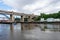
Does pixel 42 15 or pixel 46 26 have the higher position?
pixel 42 15

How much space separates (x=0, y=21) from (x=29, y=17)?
40.2m

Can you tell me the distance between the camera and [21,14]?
328ft

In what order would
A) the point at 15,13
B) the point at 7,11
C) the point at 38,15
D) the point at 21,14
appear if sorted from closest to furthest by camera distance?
the point at 7,11
the point at 15,13
the point at 21,14
the point at 38,15

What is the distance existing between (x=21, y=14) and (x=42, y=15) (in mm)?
28371

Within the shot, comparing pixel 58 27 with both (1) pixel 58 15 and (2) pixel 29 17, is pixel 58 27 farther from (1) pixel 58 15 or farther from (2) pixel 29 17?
(2) pixel 29 17

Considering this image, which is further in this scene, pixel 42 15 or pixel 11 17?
pixel 42 15

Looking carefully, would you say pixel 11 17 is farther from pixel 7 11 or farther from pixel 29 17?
pixel 29 17

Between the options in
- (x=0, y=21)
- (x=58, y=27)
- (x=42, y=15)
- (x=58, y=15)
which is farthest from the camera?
(x=42, y=15)

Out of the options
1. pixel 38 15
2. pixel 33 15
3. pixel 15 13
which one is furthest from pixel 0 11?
pixel 38 15

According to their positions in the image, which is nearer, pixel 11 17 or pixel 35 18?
pixel 11 17

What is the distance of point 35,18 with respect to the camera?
12431 centimetres

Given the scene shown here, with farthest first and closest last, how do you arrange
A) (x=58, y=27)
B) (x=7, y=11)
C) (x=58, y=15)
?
(x=58, y=15) → (x=7, y=11) → (x=58, y=27)

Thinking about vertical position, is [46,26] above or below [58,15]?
below

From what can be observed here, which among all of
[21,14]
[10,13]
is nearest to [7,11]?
[10,13]
